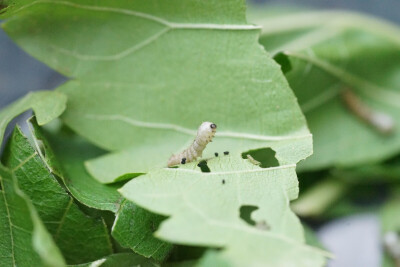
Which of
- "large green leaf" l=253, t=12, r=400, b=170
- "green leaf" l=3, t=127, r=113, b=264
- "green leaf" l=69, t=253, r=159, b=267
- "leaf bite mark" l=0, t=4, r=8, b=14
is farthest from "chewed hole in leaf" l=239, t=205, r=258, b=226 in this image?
"leaf bite mark" l=0, t=4, r=8, b=14

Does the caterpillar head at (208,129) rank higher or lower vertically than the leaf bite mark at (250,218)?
higher

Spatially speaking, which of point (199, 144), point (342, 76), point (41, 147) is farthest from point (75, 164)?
point (342, 76)

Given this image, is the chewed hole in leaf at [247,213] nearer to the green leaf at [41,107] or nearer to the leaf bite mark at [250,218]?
the leaf bite mark at [250,218]

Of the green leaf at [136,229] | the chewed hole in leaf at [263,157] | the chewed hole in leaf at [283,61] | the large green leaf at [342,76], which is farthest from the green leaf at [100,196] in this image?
the large green leaf at [342,76]

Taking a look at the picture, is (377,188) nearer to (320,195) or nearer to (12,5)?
(320,195)

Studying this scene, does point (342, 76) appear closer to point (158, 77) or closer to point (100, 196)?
point (158, 77)

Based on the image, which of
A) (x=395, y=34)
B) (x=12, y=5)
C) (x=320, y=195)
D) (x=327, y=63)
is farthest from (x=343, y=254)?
(x=12, y=5)

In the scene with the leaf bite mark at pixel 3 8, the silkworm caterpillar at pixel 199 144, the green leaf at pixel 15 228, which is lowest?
the green leaf at pixel 15 228
